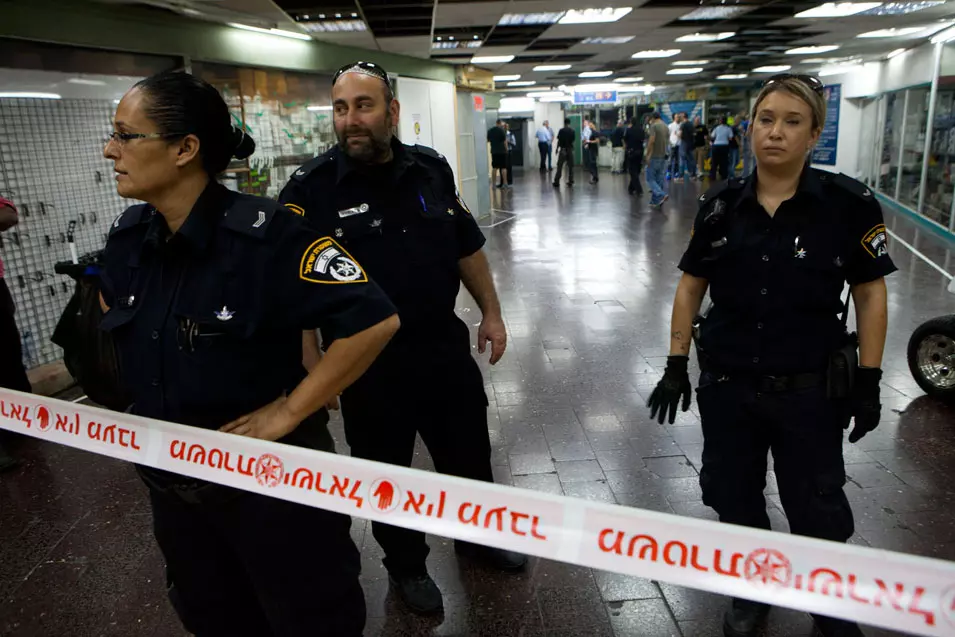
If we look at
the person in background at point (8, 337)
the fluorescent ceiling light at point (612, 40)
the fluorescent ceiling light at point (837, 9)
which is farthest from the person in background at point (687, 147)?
the person in background at point (8, 337)

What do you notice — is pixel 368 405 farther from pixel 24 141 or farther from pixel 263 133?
pixel 263 133

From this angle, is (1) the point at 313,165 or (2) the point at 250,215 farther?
(1) the point at 313,165

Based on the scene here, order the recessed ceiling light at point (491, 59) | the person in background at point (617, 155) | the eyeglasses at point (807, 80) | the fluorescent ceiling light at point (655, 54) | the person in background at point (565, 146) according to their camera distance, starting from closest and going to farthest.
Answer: the eyeglasses at point (807, 80) < the recessed ceiling light at point (491, 59) < the fluorescent ceiling light at point (655, 54) < the person in background at point (565, 146) < the person in background at point (617, 155)

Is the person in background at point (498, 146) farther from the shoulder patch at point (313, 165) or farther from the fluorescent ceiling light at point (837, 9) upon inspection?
the shoulder patch at point (313, 165)

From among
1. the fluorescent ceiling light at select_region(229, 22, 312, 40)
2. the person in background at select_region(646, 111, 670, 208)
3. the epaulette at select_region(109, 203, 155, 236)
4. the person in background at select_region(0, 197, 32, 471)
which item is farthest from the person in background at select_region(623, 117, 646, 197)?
the epaulette at select_region(109, 203, 155, 236)

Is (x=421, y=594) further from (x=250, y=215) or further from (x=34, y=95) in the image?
(x=34, y=95)

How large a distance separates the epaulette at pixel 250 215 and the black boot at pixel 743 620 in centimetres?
202

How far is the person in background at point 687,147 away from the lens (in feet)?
63.8

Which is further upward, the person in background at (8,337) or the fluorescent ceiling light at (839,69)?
the fluorescent ceiling light at (839,69)

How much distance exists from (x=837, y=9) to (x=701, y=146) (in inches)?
488

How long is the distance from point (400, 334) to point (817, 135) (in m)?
1.50

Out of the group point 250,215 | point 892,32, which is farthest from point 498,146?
point 250,215

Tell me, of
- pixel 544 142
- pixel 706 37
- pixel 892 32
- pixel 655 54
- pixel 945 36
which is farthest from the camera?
pixel 544 142

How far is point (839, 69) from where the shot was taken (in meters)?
16.7
